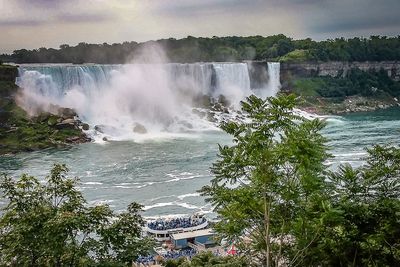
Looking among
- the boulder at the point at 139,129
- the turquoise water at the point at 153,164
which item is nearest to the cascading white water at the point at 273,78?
the turquoise water at the point at 153,164

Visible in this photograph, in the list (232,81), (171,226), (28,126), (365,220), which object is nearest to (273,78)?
(232,81)

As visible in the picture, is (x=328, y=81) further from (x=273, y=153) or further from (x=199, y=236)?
(x=273, y=153)

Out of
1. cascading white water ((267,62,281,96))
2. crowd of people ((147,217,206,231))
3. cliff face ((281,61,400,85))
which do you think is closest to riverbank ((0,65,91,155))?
crowd of people ((147,217,206,231))

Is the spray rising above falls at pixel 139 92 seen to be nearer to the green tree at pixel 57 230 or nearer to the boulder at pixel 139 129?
the boulder at pixel 139 129

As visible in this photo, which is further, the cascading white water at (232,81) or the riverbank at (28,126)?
the cascading white water at (232,81)

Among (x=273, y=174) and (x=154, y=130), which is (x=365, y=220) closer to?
(x=273, y=174)

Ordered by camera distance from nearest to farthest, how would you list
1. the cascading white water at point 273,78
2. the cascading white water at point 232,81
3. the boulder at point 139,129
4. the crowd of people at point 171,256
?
the crowd of people at point 171,256 → the boulder at point 139,129 → the cascading white water at point 232,81 → the cascading white water at point 273,78
